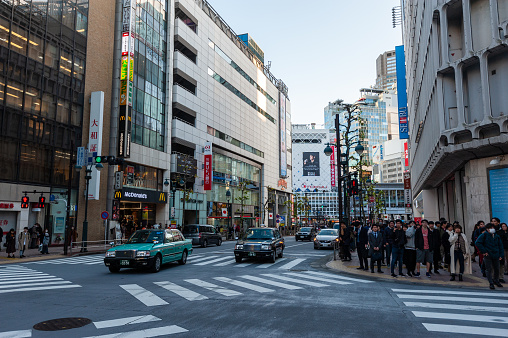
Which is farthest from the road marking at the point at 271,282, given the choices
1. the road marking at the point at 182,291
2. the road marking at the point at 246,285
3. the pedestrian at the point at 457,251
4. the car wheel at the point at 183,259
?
the pedestrian at the point at 457,251

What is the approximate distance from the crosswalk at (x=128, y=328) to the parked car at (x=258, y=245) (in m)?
11.1

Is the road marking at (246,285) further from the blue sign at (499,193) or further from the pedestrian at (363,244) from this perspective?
the blue sign at (499,193)

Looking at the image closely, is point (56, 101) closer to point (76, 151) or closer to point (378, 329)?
point (76, 151)

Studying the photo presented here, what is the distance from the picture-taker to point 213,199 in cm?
5516

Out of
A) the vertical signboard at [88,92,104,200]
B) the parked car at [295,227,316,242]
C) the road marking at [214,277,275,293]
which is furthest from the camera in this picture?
the parked car at [295,227,316,242]

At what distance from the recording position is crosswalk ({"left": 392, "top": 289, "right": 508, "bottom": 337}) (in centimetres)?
686

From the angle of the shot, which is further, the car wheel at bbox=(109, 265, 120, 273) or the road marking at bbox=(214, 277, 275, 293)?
the car wheel at bbox=(109, 265, 120, 273)

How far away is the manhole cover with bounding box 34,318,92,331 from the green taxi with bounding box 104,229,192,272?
681cm

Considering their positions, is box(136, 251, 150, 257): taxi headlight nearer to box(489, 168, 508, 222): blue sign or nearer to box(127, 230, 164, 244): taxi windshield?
box(127, 230, 164, 244): taxi windshield

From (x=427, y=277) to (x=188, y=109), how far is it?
3986 centimetres

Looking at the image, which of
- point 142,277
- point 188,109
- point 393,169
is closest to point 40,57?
point 188,109

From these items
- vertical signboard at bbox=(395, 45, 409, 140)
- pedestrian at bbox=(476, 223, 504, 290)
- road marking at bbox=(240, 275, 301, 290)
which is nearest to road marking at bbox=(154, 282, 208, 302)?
road marking at bbox=(240, 275, 301, 290)

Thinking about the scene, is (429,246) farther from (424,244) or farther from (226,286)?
(226,286)

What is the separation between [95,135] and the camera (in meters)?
33.2
